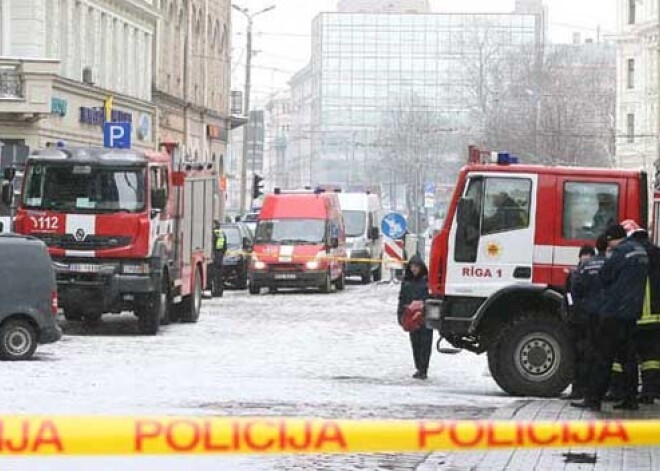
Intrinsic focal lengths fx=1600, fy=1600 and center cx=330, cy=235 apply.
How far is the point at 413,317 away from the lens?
720 inches

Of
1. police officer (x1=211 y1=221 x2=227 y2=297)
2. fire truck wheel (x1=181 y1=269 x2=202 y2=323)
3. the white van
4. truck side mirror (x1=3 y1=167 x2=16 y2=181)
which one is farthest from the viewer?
the white van

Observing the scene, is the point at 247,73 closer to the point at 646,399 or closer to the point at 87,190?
the point at 87,190

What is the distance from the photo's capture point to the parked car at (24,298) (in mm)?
19547

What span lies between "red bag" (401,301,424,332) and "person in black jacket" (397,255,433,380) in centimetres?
16

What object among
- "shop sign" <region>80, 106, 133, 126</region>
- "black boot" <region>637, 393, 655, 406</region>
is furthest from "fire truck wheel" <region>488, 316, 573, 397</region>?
"shop sign" <region>80, 106, 133, 126</region>

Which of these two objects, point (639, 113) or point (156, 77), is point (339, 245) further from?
point (639, 113)

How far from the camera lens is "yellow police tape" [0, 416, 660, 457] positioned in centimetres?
541

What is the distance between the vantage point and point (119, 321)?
28.6 metres

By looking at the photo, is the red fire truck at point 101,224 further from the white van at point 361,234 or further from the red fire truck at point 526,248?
the white van at point 361,234

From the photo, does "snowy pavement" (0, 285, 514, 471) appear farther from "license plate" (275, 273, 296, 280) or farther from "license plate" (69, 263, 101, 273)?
"license plate" (275, 273, 296, 280)

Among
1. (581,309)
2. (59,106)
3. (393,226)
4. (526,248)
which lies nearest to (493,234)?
(526,248)

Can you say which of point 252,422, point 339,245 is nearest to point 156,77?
point 339,245

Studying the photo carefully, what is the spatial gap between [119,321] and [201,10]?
146 ft

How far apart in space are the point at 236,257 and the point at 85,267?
17.2 metres
